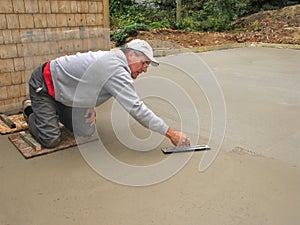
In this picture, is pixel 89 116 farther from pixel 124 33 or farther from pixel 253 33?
pixel 253 33

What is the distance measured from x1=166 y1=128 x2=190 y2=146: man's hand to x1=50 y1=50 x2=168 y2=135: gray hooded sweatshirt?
52 mm

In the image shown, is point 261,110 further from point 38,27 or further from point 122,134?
point 38,27

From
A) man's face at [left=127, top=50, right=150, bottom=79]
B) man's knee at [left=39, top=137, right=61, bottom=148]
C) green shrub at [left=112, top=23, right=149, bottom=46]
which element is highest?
man's face at [left=127, top=50, right=150, bottom=79]

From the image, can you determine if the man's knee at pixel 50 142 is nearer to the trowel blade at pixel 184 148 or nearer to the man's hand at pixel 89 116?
the man's hand at pixel 89 116

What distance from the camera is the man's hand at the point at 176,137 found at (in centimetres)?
219

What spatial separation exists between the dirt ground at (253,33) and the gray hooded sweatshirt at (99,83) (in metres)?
5.70

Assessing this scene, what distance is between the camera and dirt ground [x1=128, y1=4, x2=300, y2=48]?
8.12m

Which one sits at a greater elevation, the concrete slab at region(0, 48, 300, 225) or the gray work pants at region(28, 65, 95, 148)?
the gray work pants at region(28, 65, 95, 148)

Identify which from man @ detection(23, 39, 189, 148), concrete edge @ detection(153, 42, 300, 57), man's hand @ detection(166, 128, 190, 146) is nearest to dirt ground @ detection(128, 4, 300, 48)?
concrete edge @ detection(153, 42, 300, 57)

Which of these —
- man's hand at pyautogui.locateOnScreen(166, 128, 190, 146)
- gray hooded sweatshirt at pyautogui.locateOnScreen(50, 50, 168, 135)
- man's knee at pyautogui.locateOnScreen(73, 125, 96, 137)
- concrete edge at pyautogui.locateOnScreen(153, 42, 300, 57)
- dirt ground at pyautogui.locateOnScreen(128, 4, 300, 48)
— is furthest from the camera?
dirt ground at pyautogui.locateOnScreen(128, 4, 300, 48)

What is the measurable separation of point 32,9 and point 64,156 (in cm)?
169

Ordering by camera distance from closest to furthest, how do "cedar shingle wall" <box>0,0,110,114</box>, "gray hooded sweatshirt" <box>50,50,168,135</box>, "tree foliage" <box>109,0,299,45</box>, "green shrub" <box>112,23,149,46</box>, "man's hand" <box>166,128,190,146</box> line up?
"gray hooded sweatshirt" <box>50,50,168,135</box> → "man's hand" <box>166,128,190,146</box> → "cedar shingle wall" <box>0,0,110,114</box> → "green shrub" <box>112,23,149,46</box> → "tree foliage" <box>109,0,299,45</box>

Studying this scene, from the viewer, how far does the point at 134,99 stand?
2.08 meters

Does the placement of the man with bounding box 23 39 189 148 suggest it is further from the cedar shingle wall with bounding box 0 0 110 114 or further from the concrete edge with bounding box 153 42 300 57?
the concrete edge with bounding box 153 42 300 57
